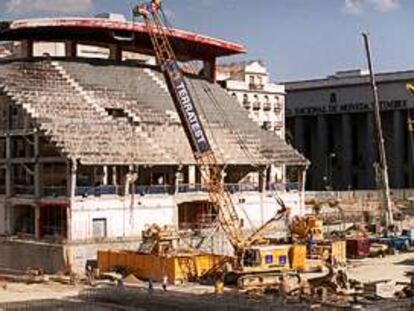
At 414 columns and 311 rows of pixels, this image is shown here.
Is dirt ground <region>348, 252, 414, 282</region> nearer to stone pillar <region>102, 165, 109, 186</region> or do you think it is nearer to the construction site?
the construction site

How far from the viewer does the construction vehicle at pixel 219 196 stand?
204 feet

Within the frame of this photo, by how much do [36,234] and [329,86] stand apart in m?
83.3

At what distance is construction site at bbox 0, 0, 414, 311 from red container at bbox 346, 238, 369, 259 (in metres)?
0.10

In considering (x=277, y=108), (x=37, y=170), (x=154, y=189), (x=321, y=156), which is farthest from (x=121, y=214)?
(x=321, y=156)

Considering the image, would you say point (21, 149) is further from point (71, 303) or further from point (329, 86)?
point (329, 86)

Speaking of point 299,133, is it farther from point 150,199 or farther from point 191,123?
point 191,123

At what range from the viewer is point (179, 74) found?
75188 mm

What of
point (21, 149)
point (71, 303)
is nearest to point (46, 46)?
point (21, 149)

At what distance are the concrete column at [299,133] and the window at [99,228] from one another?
84876mm

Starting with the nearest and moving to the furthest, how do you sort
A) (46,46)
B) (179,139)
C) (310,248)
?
(310,248) → (179,139) → (46,46)

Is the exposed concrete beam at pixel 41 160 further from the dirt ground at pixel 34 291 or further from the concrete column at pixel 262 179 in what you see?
the concrete column at pixel 262 179

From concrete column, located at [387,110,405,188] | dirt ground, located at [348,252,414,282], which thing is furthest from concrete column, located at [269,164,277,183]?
concrete column, located at [387,110,405,188]

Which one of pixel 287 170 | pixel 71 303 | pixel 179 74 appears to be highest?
pixel 179 74

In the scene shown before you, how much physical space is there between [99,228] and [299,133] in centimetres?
8554
